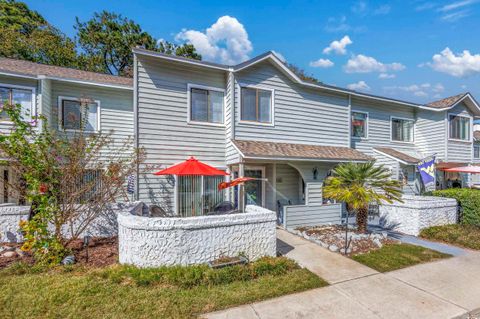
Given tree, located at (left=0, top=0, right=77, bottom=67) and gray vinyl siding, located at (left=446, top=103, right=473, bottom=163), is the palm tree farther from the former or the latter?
tree, located at (left=0, top=0, right=77, bottom=67)

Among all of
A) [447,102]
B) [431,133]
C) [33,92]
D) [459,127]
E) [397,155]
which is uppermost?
[447,102]

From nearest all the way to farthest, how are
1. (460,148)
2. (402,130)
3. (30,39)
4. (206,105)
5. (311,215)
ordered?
1. (311,215)
2. (206,105)
3. (402,130)
4. (460,148)
5. (30,39)

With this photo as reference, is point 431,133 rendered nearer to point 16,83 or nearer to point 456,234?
point 456,234

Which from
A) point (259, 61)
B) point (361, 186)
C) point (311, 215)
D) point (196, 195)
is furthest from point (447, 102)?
point (196, 195)

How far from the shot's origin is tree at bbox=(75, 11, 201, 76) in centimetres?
2242

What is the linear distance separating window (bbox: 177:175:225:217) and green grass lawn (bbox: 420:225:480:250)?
26.3ft

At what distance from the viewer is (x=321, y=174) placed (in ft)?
33.9

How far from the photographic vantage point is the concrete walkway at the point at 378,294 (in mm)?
4062

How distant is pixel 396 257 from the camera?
657 cm

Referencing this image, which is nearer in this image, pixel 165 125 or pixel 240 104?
pixel 165 125

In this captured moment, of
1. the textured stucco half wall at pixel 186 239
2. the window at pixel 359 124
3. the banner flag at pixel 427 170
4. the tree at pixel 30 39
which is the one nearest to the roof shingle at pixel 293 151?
the window at pixel 359 124

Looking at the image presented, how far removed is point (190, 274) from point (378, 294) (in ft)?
12.5

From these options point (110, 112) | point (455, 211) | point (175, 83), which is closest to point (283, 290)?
point (175, 83)

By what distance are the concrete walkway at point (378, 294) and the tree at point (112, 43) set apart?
24.3 metres
